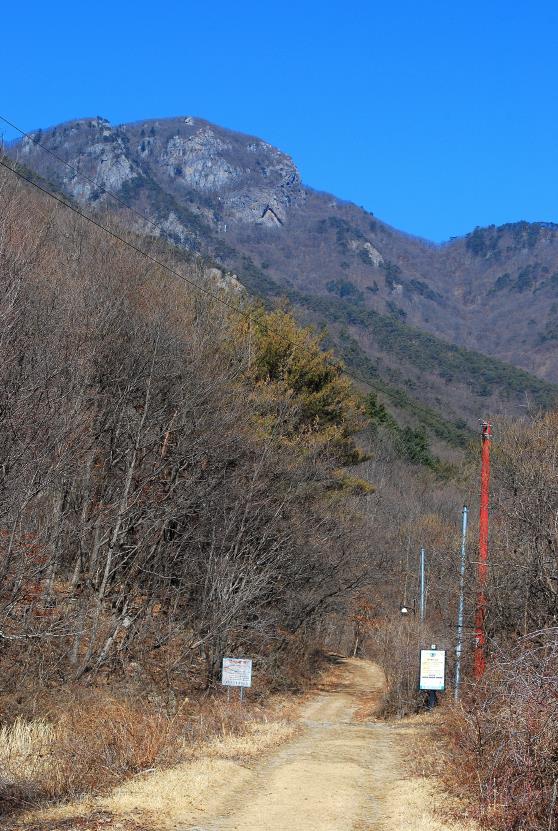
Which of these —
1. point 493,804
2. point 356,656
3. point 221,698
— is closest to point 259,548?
point 221,698

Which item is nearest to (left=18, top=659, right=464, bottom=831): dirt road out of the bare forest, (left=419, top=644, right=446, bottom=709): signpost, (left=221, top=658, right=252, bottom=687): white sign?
the bare forest

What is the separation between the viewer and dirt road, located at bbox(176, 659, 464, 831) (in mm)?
9711

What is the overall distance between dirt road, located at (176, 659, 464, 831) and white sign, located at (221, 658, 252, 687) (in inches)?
62.6

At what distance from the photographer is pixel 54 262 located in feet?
83.0

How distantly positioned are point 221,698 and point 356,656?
2724 centimetres

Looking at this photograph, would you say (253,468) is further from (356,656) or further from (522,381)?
(522,381)

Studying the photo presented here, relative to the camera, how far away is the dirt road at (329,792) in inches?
382

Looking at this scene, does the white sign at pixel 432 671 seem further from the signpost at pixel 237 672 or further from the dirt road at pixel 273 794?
the signpost at pixel 237 672

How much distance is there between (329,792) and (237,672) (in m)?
6.80

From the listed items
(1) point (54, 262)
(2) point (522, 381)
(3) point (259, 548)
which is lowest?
(3) point (259, 548)

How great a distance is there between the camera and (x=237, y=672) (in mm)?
18094

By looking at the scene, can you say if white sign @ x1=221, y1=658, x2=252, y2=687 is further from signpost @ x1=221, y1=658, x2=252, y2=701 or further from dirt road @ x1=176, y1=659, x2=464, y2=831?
dirt road @ x1=176, y1=659, x2=464, y2=831

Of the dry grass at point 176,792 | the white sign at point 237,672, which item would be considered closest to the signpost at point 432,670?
the white sign at point 237,672

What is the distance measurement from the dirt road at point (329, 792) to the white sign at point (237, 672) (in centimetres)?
159
